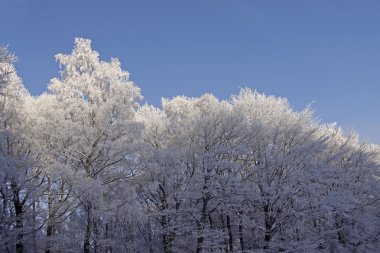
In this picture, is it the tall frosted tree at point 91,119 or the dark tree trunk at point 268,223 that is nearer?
the tall frosted tree at point 91,119

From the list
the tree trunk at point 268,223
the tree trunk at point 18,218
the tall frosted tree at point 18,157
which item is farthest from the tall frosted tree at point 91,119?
the tree trunk at point 268,223

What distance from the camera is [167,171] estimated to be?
27.0m

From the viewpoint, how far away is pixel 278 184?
27.5 m

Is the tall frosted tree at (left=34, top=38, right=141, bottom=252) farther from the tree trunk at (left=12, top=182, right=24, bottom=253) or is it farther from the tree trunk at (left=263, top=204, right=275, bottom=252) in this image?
the tree trunk at (left=263, top=204, right=275, bottom=252)

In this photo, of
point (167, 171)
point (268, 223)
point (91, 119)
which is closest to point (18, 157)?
point (91, 119)

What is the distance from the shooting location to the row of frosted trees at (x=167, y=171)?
71.7 feet

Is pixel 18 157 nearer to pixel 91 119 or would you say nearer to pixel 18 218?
pixel 18 218

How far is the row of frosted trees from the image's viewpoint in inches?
860

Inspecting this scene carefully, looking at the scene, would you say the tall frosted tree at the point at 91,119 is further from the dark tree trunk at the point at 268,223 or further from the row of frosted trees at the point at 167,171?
the dark tree trunk at the point at 268,223

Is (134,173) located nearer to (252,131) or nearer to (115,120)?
(115,120)

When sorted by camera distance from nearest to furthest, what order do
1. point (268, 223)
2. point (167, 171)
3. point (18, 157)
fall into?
point (18, 157)
point (167, 171)
point (268, 223)

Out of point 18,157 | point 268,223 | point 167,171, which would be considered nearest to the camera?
point 18,157

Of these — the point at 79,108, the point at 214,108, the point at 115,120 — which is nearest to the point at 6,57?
the point at 79,108

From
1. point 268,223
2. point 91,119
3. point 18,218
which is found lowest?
point 268,223
